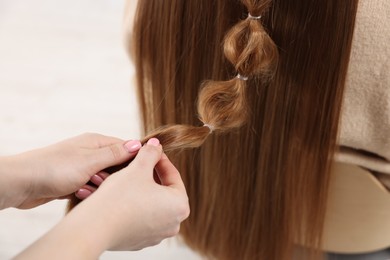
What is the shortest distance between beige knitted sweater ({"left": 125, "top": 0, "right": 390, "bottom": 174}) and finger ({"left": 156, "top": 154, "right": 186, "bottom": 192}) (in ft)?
0.94

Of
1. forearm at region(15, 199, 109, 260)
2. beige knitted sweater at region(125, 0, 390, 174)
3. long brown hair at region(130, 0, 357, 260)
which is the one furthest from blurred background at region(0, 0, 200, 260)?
forearm at region(15, 199, 109, 260)

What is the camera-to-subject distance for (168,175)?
2.61 feet

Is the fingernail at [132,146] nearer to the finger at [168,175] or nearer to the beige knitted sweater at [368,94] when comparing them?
the finger at [168,175]

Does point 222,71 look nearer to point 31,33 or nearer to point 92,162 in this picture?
point 92,162

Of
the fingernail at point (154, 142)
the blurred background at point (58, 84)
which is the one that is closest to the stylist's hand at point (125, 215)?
the fingernail at point (154, 142)

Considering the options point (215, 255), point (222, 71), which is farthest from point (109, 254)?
point (222, 71)

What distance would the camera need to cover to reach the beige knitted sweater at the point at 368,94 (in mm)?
768

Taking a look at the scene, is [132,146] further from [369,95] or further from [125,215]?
[369,95]

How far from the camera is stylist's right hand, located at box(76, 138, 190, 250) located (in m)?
0.67

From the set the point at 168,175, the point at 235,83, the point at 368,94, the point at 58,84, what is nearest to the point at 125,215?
the point at 168,175

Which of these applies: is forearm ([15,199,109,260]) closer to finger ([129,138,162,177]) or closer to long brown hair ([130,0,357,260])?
finger ([129,138,162,177])

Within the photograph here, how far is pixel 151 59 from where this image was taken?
37.8 inches

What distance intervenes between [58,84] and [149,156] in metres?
1.15

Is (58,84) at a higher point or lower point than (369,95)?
lower
